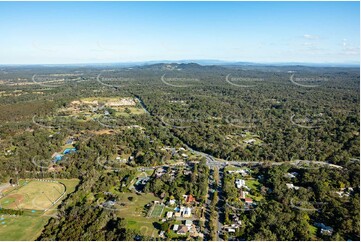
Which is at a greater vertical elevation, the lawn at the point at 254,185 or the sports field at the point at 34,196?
the lawn at the point at 254,185

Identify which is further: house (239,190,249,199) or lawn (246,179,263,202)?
lawn (246,179,263,202)

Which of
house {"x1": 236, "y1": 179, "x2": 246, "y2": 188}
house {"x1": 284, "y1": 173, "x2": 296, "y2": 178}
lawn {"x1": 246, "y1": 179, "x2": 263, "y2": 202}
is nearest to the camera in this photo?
lawn {"x1": 246, "y1": 179, "x2": 263, "y2": 202}

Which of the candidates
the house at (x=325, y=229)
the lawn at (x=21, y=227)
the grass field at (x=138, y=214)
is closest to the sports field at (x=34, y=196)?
the lawn at (x=21, y=227)

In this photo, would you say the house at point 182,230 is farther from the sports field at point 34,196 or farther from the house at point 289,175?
the house at point 289,175

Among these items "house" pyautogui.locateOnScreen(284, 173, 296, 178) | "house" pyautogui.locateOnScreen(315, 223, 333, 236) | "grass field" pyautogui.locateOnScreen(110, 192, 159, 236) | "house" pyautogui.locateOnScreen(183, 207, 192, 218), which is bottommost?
"grass field" pyautogui.locateOnScreen(110, 192, 159, 236)

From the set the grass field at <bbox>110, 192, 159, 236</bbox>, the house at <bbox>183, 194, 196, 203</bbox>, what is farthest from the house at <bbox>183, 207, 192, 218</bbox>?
the grass field at <bbox>110, 192, 159, 236</bbox>

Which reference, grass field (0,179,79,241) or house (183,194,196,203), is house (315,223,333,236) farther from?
grass field (0,179,79,241)

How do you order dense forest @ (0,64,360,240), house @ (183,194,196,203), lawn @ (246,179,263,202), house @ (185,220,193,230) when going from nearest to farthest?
house @ (185,220,193,230) → dense forest @ (0,64,360,240) → house @ (183,194,196,203) → lawn @ (246,179,263,202)

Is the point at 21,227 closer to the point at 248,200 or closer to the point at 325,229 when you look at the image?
the point at 248,200
